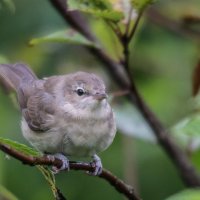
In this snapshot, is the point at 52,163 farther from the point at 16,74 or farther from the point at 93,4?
the point at 16,74

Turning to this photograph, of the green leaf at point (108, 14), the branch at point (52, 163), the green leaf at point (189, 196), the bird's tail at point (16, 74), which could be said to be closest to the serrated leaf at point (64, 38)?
the green leaf at point (108, 14)

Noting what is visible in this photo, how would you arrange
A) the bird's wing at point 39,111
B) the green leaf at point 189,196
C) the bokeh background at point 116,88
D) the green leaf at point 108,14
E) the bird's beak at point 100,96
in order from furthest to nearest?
the bokeh background at point 116,88
the bird's wing at point 39,111
the bird's beak at point 100,96
the green leaf at point 108,14
the green leaf at point 189,196

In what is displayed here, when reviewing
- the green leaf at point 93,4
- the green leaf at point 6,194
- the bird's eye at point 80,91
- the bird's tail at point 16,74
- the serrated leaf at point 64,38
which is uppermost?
the green leaf at point 93,4

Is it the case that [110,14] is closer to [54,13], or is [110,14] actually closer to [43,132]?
[43,132]

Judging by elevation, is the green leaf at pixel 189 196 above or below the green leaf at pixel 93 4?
A: below

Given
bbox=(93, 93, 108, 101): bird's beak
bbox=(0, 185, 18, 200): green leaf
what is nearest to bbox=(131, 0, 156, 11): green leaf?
bbox=(93, 93, 108, 101): bird's beak

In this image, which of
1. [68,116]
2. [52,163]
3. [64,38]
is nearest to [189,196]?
[52,163]

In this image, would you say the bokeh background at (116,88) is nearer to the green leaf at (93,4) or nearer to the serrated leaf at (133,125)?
the serrated leaf at (133,125)
